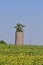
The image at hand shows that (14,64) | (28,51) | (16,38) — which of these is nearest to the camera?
(14,64)

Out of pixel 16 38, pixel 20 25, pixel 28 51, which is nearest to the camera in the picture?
pixel 28 51

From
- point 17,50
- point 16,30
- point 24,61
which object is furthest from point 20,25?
point 24,61

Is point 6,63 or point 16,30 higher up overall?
point 16,30

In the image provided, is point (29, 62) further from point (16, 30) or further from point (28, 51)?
point (16, 30)

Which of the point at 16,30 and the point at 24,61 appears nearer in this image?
the point at 24,61

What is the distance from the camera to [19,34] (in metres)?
18.0

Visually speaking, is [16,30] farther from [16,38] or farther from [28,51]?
[28,51]

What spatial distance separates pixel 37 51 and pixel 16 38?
6.76 metres

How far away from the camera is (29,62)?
6070 millimetres

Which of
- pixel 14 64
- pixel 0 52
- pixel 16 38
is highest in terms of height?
pixel 16 38

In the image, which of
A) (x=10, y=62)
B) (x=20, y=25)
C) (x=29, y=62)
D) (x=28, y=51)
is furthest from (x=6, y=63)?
(x=20, y=25)

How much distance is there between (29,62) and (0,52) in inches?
227

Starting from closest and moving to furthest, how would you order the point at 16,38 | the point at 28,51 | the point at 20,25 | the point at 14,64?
the point at 14,64 < the point at 28,51 < the point at 20,25 < the point at 16,38

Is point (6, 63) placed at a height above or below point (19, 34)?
below
